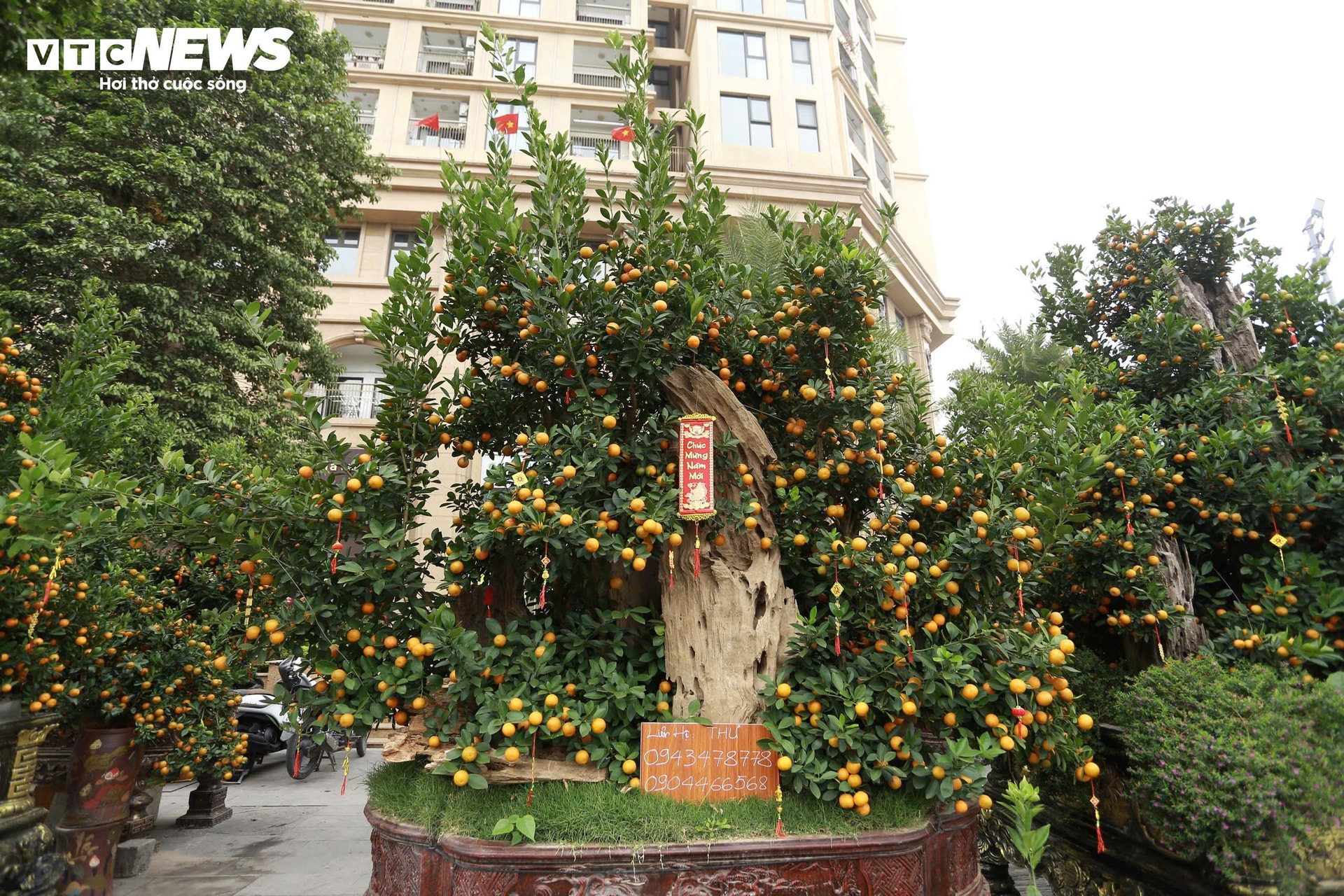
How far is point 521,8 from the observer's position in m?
19.5

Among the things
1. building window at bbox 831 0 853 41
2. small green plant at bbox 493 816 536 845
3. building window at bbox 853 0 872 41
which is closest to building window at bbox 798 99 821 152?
building window at bbox 831 0 853 41

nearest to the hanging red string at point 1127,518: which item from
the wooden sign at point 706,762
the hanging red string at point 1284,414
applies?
the hanging red string at point 1284,414

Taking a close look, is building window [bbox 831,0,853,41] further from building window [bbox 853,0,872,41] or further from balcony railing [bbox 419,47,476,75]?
balcony railing [bbox 419,47,476,75]

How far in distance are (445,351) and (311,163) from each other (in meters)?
8.85

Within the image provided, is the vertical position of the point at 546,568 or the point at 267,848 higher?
the point at 546,568

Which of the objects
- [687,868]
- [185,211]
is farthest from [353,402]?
[687,868]

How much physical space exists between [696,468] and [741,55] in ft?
61.0

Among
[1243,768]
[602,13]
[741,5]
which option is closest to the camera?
[1243,768]

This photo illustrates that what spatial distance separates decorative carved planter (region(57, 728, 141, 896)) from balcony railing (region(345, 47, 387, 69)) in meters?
19.0

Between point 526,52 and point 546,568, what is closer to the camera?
point 546,568

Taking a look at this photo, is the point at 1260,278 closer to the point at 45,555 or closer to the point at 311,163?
the point at 45,555

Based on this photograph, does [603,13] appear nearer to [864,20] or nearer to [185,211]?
[864,20]

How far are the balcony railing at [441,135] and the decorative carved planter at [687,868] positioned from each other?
61.0 ft

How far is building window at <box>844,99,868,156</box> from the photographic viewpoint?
1889 centimetres
